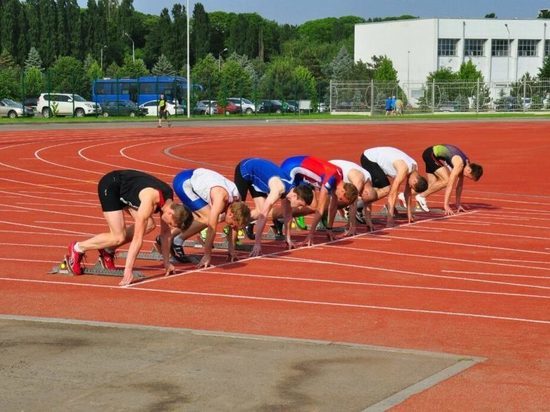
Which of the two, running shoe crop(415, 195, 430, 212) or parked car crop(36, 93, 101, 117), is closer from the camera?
running shoe crop(415, 195, 430, 212)

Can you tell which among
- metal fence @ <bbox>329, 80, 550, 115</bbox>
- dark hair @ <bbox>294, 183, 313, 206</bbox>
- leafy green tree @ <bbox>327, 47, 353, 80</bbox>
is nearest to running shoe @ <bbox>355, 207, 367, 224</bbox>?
dark hair @ <bbox>294, 183, 313, 206</bbox>

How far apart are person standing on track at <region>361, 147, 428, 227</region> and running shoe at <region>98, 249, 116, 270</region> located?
503 cm

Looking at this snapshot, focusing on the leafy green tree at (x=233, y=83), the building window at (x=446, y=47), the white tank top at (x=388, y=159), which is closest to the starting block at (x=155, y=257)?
the white tank top at (x=388, y=159)

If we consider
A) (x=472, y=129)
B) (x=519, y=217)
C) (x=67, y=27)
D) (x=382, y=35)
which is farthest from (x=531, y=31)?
(x=519, y=217)

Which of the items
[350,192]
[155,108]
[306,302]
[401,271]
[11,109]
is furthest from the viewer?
[155,108]

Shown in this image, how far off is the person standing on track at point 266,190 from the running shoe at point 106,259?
5.98ft

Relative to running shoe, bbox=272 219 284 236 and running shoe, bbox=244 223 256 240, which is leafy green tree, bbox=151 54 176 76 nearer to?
running shoe, bbox=272 219 284 236

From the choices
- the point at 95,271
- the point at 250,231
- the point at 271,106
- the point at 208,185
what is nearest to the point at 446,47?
the point at 271,106

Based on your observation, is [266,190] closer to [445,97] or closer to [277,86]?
[277,86]

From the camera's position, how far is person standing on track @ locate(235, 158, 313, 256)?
41.5 feet

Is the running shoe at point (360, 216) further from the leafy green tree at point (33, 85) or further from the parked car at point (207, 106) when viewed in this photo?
the parked car at point (207, 106)

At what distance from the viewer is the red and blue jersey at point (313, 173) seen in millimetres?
13695

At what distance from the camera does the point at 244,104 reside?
71438 millimetres

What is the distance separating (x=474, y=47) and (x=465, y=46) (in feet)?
3.31
